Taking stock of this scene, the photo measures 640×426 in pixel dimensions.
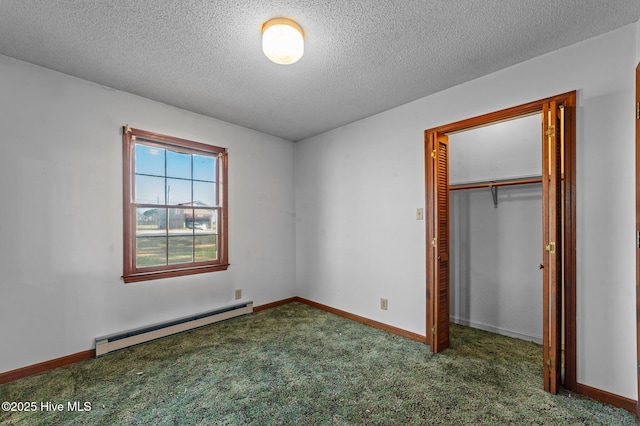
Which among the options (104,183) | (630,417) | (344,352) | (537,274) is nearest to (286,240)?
(344,352)

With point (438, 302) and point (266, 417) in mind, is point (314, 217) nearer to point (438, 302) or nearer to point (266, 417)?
point (438, 302)

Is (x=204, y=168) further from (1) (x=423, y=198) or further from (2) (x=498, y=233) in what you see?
(2) (x=498, y=233)

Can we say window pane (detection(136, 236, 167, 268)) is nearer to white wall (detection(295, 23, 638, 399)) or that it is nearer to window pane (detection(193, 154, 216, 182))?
window pane (detection(193, 154, 216, 182))

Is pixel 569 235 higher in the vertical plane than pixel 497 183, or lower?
lower

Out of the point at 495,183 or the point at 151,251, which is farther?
the point at 151,251

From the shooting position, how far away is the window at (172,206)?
9.57 feet

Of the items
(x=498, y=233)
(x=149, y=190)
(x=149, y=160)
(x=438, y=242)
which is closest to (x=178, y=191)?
(x=149, y=190)

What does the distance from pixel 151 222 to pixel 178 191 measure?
18.2 inches

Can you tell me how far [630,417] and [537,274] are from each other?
1.33 m

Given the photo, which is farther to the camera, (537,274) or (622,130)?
(537,274)

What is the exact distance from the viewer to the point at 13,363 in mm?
2215

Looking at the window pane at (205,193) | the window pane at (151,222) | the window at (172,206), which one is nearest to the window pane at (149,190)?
the window at (172,206)

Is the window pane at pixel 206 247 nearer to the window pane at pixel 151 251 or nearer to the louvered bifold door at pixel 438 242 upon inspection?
the window pane at pixel 151 251

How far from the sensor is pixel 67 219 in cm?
252
